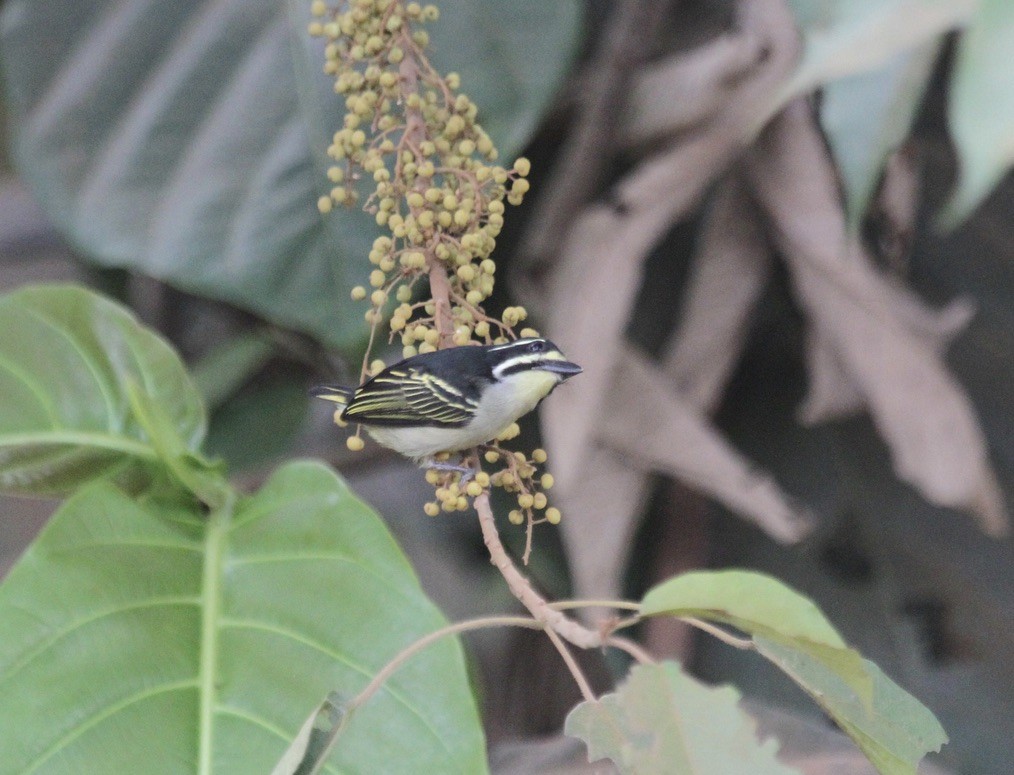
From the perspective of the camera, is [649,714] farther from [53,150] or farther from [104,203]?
[53,150]

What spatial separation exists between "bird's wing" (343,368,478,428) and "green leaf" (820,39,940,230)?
44cm

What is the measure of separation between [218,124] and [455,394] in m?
0.89

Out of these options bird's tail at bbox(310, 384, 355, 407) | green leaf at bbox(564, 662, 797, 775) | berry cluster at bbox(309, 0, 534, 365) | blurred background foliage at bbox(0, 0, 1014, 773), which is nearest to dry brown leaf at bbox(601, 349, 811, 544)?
blurred background foliage at bbox(0, 0, 1014, 773)

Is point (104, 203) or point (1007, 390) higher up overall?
point (104, 203)

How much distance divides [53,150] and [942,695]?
59.1 inches

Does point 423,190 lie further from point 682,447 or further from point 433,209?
point 682,447

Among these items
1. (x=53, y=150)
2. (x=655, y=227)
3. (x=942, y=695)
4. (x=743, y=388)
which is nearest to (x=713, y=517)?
(x=743, y=388)

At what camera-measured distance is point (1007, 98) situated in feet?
1.51

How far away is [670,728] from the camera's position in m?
0.58

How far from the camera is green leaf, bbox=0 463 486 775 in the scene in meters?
0.94

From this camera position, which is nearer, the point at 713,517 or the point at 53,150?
the point at 53,150

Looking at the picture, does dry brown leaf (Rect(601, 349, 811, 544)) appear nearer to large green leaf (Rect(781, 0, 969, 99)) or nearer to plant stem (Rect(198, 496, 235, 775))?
plant stem (Rect(198, 496, 235, 775))

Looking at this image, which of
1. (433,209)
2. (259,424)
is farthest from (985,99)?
(259,424)

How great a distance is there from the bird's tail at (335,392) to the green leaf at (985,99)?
57 cm
